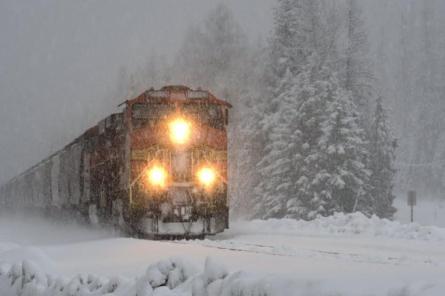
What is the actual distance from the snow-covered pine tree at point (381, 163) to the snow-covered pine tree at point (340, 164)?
11.8ft

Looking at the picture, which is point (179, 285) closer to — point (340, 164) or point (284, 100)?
point (340, 164)

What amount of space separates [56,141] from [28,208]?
55707 millimetres

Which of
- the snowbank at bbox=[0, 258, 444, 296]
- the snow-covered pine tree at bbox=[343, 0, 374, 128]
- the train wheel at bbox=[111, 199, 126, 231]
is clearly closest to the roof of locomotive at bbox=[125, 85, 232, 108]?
the train wheel at bbox=[111, 199, 126, 231]

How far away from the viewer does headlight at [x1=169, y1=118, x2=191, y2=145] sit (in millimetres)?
19469

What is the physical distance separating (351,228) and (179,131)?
5.54m

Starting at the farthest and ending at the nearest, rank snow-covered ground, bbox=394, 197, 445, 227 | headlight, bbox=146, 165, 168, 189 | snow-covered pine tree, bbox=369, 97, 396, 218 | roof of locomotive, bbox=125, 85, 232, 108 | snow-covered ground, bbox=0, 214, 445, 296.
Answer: snow-covered ground, bbox=394, 197, 445, 227 < snow-covered pine tree, bbox=369, 97, 396, 218 < roof of locomotive, bbox=125, 85, 232, 108 < headlight, bbox=146, 165, 168, 189 < snow-covered ground, bbox=0, 214, 445, 296

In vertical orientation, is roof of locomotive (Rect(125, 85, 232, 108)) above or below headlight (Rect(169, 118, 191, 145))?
above

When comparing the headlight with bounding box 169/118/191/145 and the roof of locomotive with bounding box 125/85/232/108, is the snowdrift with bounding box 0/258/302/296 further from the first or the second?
the roof of locomotive with bounding box 125/85/232/108

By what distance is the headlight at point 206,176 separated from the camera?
19.2 meters

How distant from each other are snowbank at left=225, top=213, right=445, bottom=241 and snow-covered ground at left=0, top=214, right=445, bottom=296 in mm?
30

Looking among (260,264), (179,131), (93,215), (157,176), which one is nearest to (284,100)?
(93,215)

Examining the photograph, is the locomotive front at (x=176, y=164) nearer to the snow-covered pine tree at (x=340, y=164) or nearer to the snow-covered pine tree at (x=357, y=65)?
the snow-covered pine tree at (x=340, y=164)

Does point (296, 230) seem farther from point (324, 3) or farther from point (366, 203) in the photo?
point (324, 3)

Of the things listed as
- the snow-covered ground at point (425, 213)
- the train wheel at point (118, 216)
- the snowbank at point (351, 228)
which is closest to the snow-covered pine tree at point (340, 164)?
the snowbank at point (351, 228)
